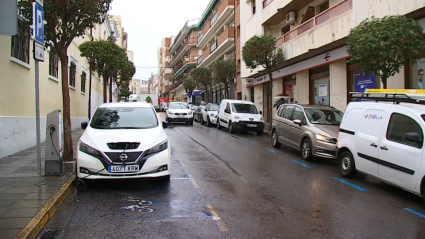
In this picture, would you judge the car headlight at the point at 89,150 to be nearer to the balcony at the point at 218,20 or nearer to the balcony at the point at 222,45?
the balcony at the point at 222,45

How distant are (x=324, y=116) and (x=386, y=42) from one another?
2688 millimetres

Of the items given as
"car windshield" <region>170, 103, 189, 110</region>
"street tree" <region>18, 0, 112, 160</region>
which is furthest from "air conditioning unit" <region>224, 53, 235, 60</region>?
"street tree" <region>18, 0, 112, 160</region>

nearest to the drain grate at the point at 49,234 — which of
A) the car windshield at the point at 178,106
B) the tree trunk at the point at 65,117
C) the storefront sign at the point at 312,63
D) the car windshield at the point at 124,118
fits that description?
the car windshield at the point at 124,118

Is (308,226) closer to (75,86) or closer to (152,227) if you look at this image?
(152,227)

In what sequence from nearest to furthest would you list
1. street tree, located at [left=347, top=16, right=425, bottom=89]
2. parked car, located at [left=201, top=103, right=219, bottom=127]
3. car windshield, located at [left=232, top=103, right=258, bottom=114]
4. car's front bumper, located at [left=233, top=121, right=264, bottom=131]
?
street tree, located at [left=347, top=16, right=425, bottom=89], car's front bumper, located at [left=233, top=121, right=264, bottom=131], car windshield, located at [left=232, top=103, right=258, bottom=114], parked car, located at [left=201, top=103, right=219, bottom=127]

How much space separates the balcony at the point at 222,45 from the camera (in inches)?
1278

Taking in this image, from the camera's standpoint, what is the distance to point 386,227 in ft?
14.9

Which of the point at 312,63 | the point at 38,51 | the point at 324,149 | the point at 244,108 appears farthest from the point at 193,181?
the point at 312,63

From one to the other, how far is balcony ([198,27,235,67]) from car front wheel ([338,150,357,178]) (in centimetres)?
2599

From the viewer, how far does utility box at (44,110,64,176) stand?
664cm

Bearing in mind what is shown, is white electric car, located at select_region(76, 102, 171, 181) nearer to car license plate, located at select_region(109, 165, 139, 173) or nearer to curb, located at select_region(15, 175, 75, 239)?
car license plate, located at select_region(109, 165, 139, 173)

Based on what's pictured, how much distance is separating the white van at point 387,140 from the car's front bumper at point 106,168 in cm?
408

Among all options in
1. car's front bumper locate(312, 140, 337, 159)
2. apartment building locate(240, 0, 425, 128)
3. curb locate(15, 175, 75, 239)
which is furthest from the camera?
apartment building locate(240, 0, 425, 128)

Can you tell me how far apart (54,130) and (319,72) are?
15040 millimetres
